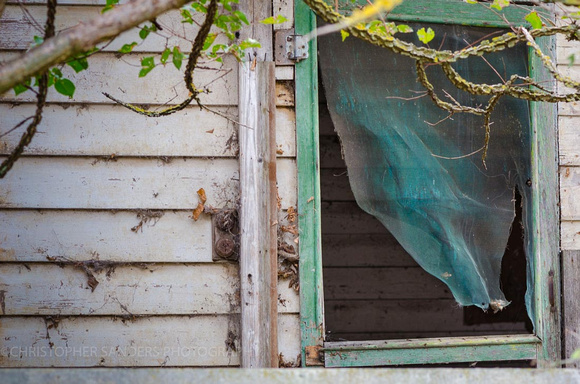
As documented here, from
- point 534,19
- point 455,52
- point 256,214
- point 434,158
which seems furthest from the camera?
point 434,158

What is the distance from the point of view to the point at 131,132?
2.26 meters

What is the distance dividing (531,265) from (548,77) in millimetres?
828

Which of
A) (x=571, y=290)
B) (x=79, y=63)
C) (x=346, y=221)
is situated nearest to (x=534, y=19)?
(x=571, y=290)

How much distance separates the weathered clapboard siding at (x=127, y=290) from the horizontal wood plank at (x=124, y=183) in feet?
0.83

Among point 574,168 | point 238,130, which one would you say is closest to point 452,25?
point 574,168

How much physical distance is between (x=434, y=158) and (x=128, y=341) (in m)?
1.47

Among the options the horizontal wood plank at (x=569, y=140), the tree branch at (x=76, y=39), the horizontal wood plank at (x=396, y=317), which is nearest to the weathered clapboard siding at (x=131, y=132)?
the tree branch at (x=76, y=39)

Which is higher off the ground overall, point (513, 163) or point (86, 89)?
point (86, 89)

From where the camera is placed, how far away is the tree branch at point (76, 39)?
1.13 metres

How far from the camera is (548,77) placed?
245 centimetres

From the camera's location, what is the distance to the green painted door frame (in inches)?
88.1

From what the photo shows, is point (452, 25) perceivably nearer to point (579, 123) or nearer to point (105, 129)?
point (579, 123)

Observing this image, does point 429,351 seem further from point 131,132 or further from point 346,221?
point 346,221

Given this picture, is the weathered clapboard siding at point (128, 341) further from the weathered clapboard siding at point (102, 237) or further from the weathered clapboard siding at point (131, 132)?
the weathered clapboard siding at point (131, 132)
